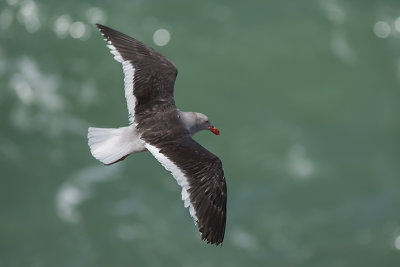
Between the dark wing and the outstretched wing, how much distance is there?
1.03 metres

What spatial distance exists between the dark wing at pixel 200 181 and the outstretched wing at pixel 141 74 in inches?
40.5

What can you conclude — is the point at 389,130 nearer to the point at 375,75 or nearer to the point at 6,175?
the point at 375,75

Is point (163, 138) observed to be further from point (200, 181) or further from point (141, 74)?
point (141, 74)

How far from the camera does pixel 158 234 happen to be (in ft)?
61.1

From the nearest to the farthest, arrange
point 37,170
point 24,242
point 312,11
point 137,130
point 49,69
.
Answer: point 137,130, point 24,242, point 37,170, point 49,69, point 312,11

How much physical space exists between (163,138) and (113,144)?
80 cm

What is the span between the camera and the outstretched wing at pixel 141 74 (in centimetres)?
1061

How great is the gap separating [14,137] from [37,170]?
1.37 m

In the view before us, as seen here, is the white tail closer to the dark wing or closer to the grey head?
the dark wing

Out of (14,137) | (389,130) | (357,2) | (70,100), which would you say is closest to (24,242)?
(14,137)

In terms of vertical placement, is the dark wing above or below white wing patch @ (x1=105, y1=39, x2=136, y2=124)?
below

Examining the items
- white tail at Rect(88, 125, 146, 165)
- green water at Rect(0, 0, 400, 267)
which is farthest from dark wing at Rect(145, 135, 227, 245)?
green water at Rect(0, 0, 400, 267)

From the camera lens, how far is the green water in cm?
1848

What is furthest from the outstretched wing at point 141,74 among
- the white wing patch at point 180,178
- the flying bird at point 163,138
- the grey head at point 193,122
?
the white wing patch at point 180,178
